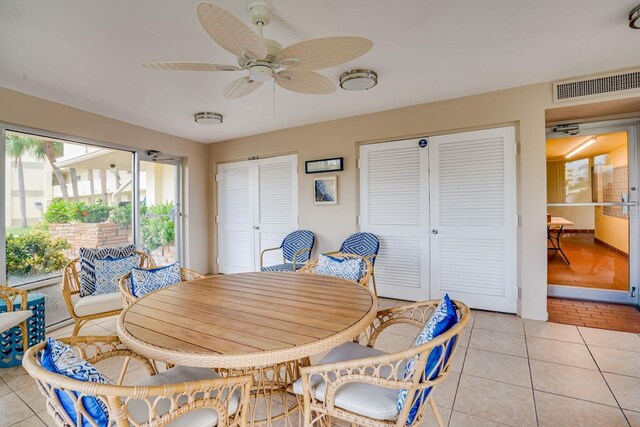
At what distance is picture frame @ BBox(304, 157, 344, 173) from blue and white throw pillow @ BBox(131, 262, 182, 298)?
8.12ft

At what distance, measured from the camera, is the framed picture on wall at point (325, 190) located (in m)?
4.26

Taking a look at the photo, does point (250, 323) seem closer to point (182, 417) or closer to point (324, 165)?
point (182, 417)

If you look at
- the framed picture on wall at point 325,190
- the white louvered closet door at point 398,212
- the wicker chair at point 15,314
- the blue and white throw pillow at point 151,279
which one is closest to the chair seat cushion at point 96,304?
the wicker chair at point 15,314

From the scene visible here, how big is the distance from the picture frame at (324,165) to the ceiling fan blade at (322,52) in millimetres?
2392

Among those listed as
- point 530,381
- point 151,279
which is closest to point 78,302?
point 151,279

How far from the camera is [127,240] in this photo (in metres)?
4.27

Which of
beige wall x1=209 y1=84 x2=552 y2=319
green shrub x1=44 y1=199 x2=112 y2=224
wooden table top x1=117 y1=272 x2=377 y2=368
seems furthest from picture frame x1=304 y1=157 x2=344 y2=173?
green shrub x1=44 y1=199 x2=112 y2=224

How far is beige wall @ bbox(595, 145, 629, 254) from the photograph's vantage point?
11.6ft

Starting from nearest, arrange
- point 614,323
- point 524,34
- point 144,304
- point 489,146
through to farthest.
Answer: point 144,304 < point 524,34 < point 614,323 < point 489,146

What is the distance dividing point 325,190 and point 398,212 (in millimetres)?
1088

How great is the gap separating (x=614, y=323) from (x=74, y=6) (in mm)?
5170

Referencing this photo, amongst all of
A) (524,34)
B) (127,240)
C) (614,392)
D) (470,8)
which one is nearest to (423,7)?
(470,8)

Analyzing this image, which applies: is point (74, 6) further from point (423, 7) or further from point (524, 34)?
point (524, 34)

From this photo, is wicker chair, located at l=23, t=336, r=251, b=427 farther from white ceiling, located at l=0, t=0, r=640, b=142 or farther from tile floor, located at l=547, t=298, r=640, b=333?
tile floor, located at l=547, t=298, r=640, b=333
